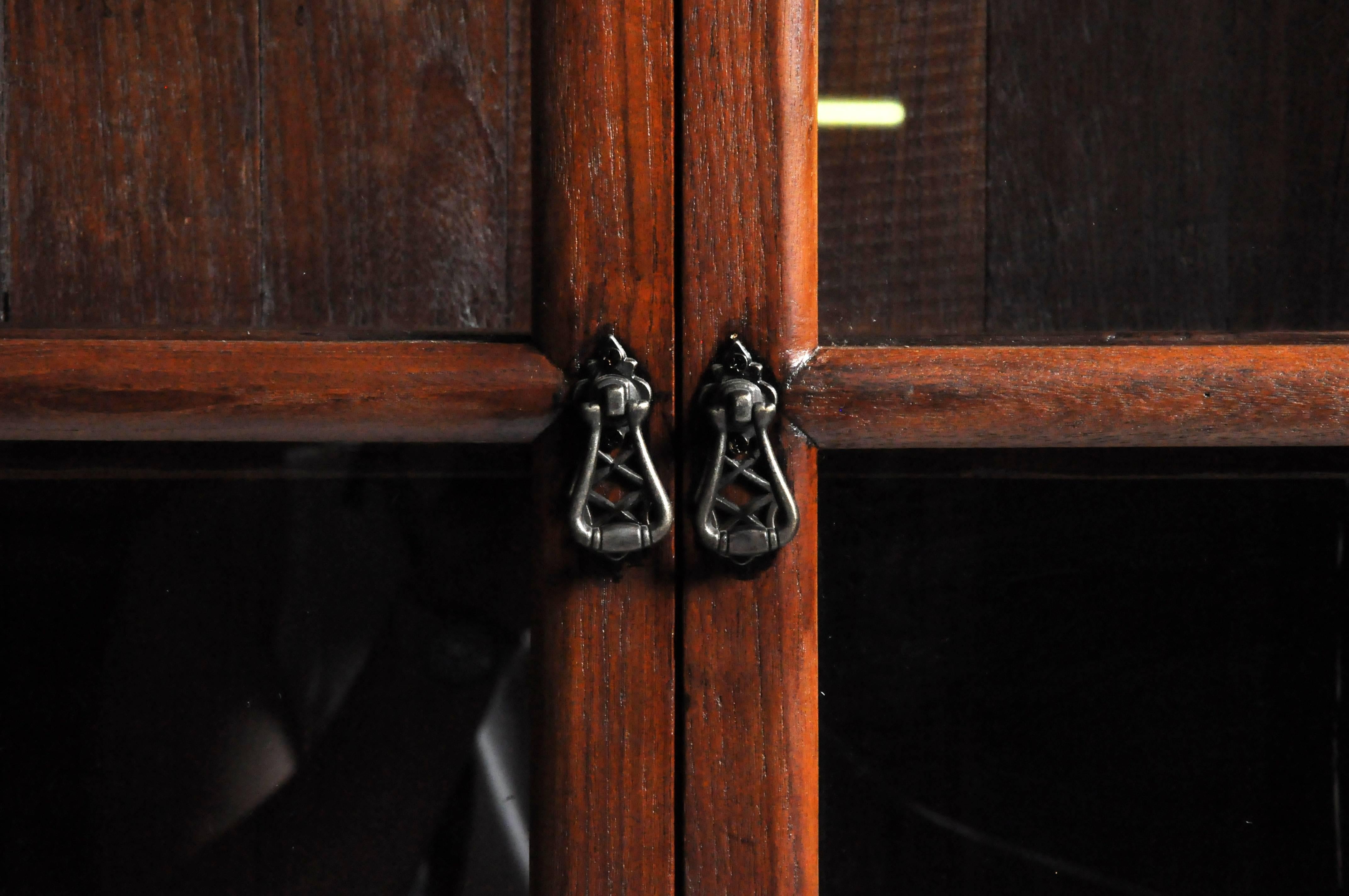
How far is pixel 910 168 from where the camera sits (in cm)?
42

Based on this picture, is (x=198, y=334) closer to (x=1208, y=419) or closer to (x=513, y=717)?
(x=513, y=717)

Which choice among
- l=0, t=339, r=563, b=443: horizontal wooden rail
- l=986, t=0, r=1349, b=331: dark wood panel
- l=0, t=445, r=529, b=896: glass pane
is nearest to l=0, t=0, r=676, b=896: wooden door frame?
l=0, t=339, r=563, b=443: horizontal wooden rail

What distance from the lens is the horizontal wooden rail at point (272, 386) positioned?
11.1 inches

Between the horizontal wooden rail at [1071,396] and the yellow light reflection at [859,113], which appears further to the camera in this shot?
the yellow light reflection at [859,113]

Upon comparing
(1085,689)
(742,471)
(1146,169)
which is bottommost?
(1085,689)

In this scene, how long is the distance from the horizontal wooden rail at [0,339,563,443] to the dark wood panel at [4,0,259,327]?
5.5 inches

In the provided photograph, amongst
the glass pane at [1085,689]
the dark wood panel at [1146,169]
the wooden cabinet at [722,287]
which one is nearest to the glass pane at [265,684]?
the wooden cabinet at [722,287]

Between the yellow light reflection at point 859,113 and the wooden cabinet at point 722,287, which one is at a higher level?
the yellow light reflection at point 859,113

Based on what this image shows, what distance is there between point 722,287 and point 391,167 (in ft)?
0.72

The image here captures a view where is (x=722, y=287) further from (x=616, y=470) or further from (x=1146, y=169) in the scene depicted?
(x=1146, y=169)

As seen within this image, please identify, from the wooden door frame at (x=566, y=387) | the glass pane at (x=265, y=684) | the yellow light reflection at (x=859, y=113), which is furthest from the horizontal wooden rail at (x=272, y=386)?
the yellow light reflection at (x=859, y=113)

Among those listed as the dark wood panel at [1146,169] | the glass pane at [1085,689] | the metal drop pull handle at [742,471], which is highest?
the dark wood panel at [1146,169]

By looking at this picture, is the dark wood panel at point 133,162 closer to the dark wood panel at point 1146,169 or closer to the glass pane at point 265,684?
the glass pane at point 265,684

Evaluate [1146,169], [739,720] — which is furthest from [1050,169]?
Answer: [739,720]
